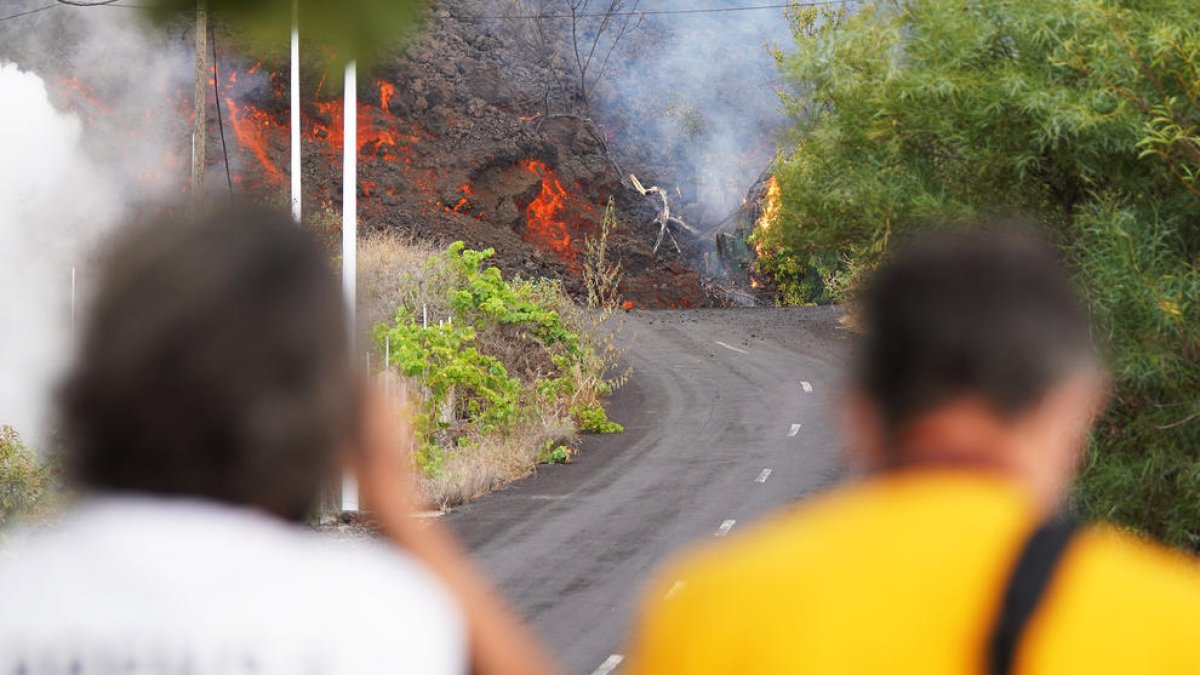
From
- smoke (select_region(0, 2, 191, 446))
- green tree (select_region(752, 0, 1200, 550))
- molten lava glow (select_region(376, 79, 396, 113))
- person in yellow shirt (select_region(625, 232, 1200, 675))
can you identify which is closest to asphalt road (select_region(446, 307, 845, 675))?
green tree (select_region(752, 0, 1200, 550))

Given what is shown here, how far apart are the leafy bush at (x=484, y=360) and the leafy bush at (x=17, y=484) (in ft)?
20.5

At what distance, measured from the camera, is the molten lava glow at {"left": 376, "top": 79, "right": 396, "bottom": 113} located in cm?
5812

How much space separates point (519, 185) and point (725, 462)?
110 ft

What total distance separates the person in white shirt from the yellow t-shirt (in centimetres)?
29

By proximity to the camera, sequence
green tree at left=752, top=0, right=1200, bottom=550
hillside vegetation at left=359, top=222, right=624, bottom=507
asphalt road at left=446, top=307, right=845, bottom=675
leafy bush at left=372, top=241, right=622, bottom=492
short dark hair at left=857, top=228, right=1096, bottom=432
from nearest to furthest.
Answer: short dark hair at left=857, top=228, right=1096, bottom=432 → green tree at left=752, top=0, right=1200, bottom=550 → asphalt road at left=446, top=307, right=845, bottom=675 → hillside vegetation at left=359, top=222, right=624, bottom=507 → leafy bush at left=372, top=241, right=622, bottom=492

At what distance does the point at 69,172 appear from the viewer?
45.7 meters

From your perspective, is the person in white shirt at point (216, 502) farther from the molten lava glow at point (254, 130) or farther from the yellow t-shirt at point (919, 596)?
the molten lava glow at point (254, 130)

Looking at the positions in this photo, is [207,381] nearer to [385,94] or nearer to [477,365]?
[477,365]

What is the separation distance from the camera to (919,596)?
4.58ft

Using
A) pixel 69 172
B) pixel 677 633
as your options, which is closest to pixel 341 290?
pixel 677 633

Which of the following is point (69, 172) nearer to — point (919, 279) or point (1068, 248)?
point (1068, 248)

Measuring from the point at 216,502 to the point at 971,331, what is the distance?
0.76m

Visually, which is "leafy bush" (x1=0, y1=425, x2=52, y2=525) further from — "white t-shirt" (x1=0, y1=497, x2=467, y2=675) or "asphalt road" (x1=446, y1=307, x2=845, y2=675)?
"white t-shirt" (x1=0, y1=497, x2=467, y2=675)

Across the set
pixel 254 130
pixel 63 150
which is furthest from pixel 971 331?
pixel 254 130
